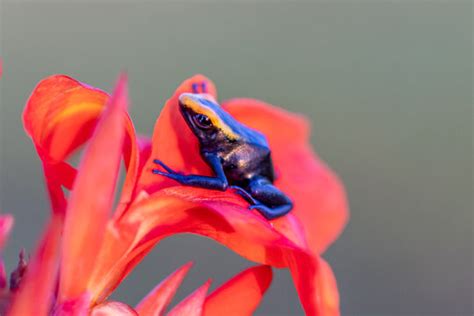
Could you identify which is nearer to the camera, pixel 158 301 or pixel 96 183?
pixel 96 183

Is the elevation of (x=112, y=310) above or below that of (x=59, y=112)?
below

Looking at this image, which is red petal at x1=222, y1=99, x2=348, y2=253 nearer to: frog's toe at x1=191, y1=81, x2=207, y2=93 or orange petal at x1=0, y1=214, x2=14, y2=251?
frog's toe at x1=191, y1=81, x2=207, y2=93

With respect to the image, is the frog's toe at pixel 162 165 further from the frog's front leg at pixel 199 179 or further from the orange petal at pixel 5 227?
the orange petal at pixel 5 227

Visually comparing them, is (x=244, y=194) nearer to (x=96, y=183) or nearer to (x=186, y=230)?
(x=186, y=230)

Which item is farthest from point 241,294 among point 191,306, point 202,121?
point 202,121

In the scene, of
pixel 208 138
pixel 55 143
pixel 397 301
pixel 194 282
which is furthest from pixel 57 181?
pixel 397 301

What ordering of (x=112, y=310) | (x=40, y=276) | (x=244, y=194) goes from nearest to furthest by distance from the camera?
(x=40, y=276), (x=112, y=310), (x=244, y=194)

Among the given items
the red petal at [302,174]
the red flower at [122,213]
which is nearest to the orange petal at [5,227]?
the red flower at [122,213]
